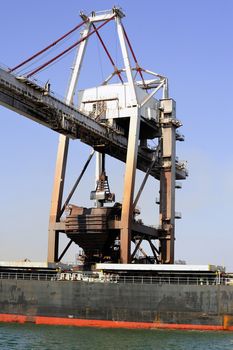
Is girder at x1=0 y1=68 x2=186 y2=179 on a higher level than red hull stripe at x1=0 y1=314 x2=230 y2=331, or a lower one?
higher

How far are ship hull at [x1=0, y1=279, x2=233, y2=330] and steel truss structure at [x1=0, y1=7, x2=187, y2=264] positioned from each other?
191 inches

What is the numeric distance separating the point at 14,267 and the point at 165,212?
14810mm

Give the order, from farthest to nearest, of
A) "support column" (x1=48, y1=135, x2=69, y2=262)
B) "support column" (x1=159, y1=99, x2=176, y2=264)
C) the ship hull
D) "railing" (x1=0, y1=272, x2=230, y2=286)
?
"support column" (x1=159, y1=99, x2=176, y2=264), "support column" (x1=48, y1=135, x2=69, y2=262), "railing" (x1=0, y1=272, x2=230, y2=286), the ship hull

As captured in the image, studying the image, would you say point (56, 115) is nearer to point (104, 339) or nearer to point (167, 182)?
point (167, 182)

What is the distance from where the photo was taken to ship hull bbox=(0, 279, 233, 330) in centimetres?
3562

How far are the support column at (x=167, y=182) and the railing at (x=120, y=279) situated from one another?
9.45 m

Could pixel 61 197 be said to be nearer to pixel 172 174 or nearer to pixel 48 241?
pixel 48 241

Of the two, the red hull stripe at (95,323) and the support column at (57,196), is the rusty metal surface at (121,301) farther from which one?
the support column at (57,196)

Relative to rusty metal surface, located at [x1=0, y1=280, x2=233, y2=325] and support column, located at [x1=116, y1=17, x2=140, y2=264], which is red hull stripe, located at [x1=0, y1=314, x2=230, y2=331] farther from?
support column, located at [x1=116, y1=17, x2=140, y2=264]

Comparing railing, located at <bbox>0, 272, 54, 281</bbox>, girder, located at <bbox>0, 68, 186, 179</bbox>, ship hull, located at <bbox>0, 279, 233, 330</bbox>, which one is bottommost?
ship hull, located at <bbox>0, 279, 233, 330</bbox>

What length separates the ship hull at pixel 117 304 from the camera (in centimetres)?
3562

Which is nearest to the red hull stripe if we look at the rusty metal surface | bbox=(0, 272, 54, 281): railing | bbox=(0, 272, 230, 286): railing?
the rusty metal surface

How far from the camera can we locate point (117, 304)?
37.3 m

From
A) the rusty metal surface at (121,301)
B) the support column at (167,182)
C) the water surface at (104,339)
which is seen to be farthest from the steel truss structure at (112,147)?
the water surface at (104,339)
